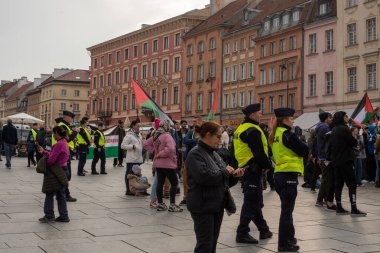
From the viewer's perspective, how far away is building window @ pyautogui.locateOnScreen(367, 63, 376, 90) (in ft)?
140

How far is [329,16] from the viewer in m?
46.9

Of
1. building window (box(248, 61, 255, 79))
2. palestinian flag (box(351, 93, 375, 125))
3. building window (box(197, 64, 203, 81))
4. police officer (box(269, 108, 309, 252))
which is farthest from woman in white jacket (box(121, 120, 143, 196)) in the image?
building window (box(197, 64, 203, 81))

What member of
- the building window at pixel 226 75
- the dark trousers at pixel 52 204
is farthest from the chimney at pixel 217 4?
the dark trousers at pixel 52 204

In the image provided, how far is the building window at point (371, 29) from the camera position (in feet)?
140

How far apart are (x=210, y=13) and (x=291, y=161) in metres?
62.3

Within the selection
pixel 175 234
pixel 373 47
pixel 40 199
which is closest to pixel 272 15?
pixel 373 47

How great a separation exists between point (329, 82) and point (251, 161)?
131ft

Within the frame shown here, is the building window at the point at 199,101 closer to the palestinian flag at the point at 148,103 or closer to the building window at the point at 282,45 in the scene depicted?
the building window at the point at 282,45

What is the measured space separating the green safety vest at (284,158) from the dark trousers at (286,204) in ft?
0.23

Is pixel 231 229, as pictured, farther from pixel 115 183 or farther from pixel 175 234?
pixel 115 183

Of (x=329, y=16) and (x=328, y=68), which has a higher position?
(x=329, y=16)

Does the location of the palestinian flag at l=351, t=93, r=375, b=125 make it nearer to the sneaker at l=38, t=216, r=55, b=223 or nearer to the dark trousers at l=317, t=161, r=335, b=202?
the dark trousers at l=317, t=161, r=335, b=202

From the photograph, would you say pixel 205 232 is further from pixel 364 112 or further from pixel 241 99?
pixel 241 99

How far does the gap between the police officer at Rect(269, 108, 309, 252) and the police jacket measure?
1.92 m
